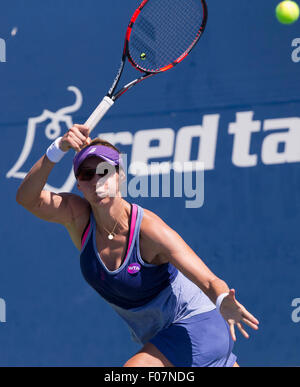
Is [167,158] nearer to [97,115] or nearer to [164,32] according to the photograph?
[164,32]

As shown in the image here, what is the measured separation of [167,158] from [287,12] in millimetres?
1162

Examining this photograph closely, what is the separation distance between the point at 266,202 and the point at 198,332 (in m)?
1.53

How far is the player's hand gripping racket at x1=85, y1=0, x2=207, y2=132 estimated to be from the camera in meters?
3.56

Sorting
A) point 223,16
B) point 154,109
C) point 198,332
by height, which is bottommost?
point 198,332

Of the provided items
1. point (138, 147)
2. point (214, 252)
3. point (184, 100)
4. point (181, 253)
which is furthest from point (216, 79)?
point (181, 253)

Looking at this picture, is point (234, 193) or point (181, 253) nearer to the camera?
point (181, 253)

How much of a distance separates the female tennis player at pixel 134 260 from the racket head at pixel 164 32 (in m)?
0.77

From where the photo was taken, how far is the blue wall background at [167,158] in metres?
4.41

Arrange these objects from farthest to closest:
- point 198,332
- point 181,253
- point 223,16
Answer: point 223,16 → point 198,332 → point 181,253

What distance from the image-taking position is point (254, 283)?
14.6ft

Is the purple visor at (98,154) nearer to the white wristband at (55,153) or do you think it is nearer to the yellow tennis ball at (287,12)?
the white wristband at (55,153)

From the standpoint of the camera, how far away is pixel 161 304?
3080 mm

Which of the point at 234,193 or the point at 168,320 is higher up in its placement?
the point at 234,193

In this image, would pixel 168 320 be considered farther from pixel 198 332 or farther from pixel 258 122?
pixel 258 122
